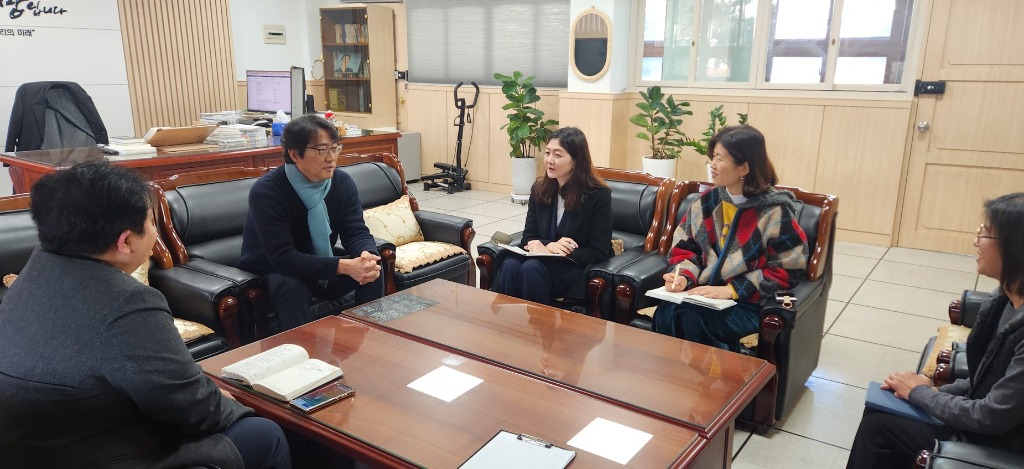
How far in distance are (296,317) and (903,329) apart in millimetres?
3229

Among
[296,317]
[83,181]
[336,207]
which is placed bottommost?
[296,317]

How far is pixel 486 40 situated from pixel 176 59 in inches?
130

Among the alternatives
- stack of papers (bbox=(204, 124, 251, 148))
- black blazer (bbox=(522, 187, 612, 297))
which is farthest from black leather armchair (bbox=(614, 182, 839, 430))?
stack of papers (bbox=(204, 124, 251, 148))

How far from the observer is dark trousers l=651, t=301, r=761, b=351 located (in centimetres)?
268

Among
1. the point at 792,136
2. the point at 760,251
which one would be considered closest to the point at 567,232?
the point at 760,251

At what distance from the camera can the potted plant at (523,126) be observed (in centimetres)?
666

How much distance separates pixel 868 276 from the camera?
4.79 metres

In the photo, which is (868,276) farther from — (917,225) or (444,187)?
(444,187)

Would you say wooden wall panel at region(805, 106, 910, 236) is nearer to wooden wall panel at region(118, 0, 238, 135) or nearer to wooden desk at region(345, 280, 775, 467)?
wooden desk at region(345, 280, 775, 467)

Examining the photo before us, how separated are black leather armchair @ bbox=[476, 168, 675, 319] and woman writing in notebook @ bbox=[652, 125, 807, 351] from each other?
41 centimetres

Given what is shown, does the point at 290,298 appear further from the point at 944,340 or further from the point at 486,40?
the point at 486,40

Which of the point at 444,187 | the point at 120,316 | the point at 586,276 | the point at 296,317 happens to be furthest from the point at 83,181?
the point at 444,187

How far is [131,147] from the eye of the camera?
15.0ft

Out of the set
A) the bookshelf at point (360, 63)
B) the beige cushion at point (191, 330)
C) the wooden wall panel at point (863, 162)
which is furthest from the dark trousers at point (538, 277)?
the bookshelf at point (360, 63)
